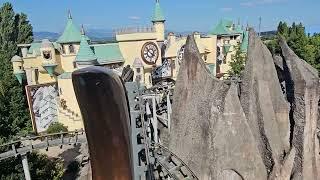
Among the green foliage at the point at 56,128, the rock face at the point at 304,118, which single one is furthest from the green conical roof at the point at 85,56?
the rock face at the point at 304,118

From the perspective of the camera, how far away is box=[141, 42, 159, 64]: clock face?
3466cm

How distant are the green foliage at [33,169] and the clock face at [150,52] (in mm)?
16545

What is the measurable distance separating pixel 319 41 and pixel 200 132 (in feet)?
105

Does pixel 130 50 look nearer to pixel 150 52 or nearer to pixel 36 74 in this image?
pixel 150 52

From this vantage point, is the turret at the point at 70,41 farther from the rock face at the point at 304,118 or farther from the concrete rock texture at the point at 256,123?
the rock face at the point at 304,118

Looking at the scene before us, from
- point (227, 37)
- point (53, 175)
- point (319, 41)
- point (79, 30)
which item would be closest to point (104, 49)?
point (79, 30)

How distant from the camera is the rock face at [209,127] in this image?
61.1 feet

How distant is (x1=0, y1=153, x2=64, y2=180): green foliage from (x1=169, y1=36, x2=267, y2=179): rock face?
283 inches

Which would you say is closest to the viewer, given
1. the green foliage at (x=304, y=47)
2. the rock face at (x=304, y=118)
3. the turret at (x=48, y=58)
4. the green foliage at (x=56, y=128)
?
the rock face at (x=304, y=118)

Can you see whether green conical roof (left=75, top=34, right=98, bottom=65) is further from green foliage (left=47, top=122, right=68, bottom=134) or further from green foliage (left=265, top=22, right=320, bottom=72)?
green foliage (left=265, top=22, right=320, bottom=72)

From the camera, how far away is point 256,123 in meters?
19.5

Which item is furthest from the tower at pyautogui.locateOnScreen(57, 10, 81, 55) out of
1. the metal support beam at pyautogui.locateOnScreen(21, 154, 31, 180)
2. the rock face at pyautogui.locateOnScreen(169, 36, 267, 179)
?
the metal support beam at pyautogui.locateOnScreen(21, 154, 31, 180)

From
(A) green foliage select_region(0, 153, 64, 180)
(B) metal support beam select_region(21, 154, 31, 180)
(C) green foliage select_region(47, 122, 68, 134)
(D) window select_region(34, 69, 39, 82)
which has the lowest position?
(C) green foliage select_region(47, 122, 68, 134)

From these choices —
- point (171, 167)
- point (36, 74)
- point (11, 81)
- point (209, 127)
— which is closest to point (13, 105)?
point (11, 81)
